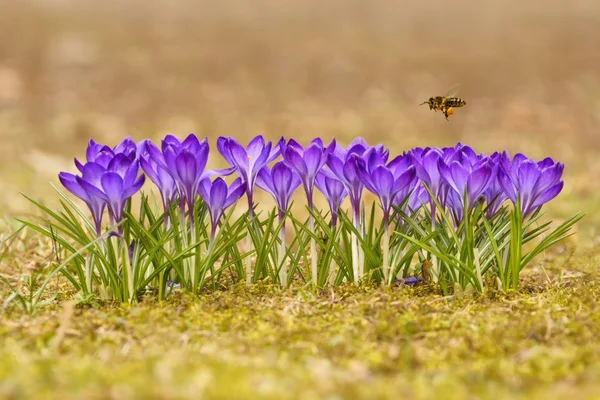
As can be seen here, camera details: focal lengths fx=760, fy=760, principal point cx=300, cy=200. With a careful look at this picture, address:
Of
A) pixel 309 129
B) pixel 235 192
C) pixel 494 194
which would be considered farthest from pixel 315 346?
pixel 309 129

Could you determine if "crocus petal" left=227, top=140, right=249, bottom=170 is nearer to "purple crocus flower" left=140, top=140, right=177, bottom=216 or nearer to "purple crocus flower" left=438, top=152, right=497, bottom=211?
"purple crocus flower" left=140, top=140, right=177, bottom=216

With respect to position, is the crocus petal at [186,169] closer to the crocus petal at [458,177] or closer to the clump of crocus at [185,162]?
the clump of crocus at [185,162]

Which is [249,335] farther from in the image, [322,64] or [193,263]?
[322,64]

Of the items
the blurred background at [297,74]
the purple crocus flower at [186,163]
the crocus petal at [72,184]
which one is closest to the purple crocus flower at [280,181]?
the purple crocus flower at [186,163]

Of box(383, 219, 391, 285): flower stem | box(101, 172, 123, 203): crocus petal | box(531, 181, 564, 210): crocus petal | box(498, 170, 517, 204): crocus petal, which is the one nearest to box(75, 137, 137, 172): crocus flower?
box(101, 172, 123, 203): crocus petal

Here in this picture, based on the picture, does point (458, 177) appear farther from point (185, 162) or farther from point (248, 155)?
point (185, 162)

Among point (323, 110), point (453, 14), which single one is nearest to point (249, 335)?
point (323, 110)
